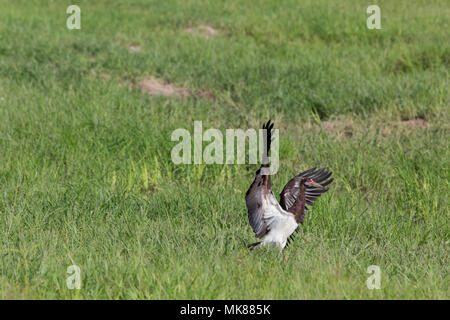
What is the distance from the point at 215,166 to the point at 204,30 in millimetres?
6922

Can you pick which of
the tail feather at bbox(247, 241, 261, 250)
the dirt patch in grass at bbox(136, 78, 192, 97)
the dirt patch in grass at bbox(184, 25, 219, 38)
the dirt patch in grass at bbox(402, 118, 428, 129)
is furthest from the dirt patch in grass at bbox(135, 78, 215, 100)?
the tail feather at bbox(247, 241, 261, 250)

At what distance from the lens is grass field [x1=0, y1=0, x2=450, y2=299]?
349cm

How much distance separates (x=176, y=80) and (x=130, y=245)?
5.60 meters
